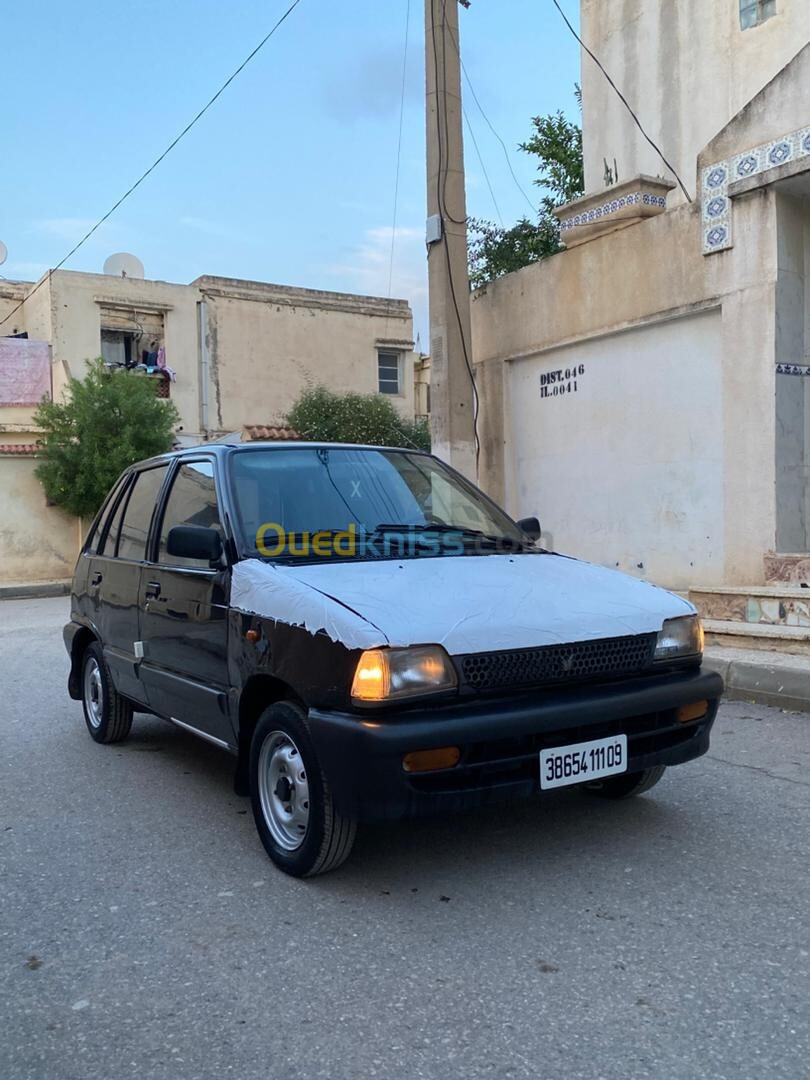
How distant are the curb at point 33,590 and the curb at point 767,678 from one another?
1627 cm

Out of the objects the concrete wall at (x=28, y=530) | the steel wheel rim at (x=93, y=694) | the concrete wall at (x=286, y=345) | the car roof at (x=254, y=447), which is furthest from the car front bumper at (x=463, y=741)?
the concrete wall at (x=286, y=345)

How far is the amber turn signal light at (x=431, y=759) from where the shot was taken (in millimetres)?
3174

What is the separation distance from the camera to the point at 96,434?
20.7 meters

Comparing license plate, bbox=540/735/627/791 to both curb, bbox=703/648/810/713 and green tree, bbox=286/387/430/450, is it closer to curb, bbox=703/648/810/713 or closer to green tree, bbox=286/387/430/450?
curb, bbox=703/648/810/713

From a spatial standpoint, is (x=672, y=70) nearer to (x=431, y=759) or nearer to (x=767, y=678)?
(x=767, y=678)

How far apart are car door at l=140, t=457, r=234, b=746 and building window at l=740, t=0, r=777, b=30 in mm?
11476

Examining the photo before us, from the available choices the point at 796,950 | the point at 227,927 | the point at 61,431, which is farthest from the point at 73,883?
the point at 61,431

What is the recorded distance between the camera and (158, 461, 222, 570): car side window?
14.5 feet

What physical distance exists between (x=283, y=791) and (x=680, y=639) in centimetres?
Result: 170

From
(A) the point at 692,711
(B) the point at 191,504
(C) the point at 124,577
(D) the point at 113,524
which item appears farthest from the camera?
(D) the point at 113,524

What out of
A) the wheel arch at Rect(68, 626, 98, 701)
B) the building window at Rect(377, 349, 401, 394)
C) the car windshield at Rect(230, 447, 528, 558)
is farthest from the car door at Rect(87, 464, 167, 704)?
the building window at Rect(377, 349, 401, 394)

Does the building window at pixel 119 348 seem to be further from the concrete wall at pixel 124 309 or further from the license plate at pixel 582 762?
the license plate at pixel 582 762

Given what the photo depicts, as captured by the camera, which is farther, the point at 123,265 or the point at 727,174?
the point at 123,265

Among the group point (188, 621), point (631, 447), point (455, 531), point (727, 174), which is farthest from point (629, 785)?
point (727, 174)
